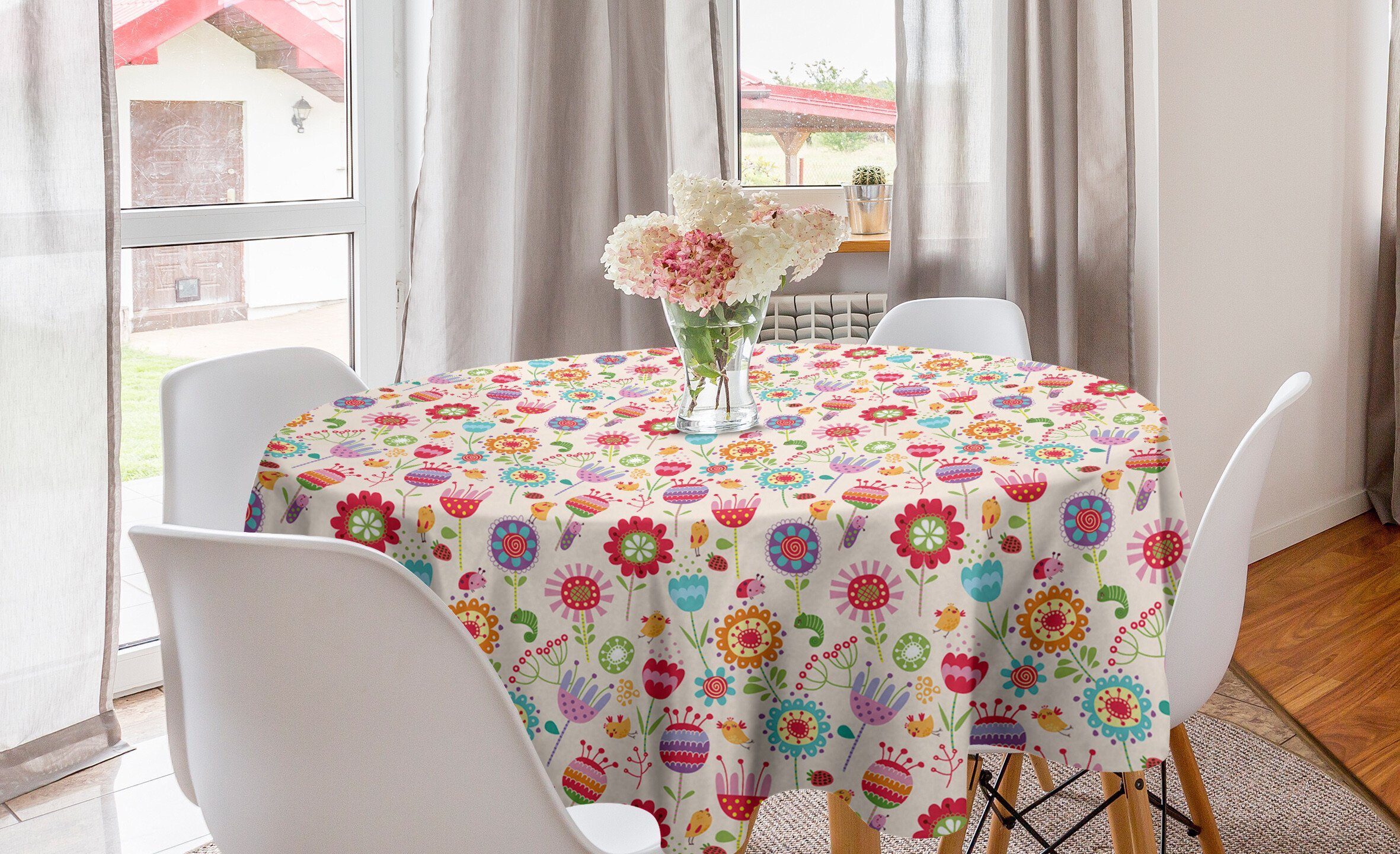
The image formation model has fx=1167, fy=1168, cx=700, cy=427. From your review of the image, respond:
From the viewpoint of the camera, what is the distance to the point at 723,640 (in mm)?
1257

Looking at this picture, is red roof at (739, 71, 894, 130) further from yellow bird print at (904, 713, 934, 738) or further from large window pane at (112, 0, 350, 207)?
yellow bird print at (904, 713, 934, 738)

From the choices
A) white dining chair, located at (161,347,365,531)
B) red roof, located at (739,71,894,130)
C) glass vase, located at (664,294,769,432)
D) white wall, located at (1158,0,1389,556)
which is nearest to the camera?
glass vase, located at (664,294,769,432)

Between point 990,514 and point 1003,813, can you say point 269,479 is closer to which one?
point 990,514

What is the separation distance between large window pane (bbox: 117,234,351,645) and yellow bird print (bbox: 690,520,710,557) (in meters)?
1.75

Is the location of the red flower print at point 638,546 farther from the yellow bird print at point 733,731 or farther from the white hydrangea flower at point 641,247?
the white hydrangea flower at point 641,247

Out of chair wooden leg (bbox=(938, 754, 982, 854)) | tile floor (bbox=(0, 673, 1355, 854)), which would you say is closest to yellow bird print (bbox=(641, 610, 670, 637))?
chair wooden leg (bbox=(938, 754, 982, 854))

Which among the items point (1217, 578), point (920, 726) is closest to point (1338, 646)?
point (1217, 578)

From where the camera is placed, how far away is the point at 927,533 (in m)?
1.25

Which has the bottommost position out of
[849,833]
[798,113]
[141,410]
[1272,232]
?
[849,833]

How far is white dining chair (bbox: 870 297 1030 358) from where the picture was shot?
2.54 m

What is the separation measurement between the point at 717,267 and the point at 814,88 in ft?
7.53

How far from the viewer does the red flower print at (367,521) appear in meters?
1.31

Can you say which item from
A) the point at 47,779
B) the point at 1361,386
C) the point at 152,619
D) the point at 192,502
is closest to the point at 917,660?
the point at 192,502

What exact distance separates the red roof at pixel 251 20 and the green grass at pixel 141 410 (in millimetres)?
654
